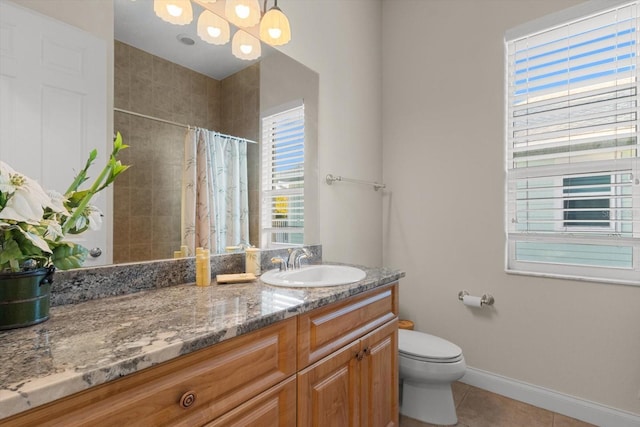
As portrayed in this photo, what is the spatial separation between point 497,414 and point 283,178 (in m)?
1.86

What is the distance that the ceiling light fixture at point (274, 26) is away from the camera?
1.52m

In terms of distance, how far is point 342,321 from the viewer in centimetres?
Answer: 116

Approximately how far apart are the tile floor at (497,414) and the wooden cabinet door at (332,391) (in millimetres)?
A: 741

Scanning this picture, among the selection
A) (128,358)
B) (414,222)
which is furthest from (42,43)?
(414,222)

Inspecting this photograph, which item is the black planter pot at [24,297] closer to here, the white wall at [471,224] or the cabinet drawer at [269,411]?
the cabinet drawer at [269,411]

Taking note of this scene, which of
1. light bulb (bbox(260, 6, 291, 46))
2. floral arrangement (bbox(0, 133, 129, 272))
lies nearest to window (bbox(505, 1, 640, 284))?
light bulb (bbox(260, 6, 291, 46))

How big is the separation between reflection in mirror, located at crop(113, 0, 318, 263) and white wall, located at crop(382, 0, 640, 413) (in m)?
1.44

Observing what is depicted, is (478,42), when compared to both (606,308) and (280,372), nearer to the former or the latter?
(606,308)

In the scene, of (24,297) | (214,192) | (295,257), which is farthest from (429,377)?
(24,297)

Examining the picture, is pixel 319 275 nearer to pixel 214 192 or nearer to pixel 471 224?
pixel 214 192

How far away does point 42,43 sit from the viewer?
3.00 ft

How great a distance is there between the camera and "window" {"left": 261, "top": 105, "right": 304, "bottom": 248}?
162 cm

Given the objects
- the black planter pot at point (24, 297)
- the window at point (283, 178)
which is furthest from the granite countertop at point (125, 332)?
the window at point (283, 178)

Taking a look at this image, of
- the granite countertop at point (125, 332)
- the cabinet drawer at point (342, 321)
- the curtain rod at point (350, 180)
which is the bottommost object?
the cabinet drawer at point (342, 321)
